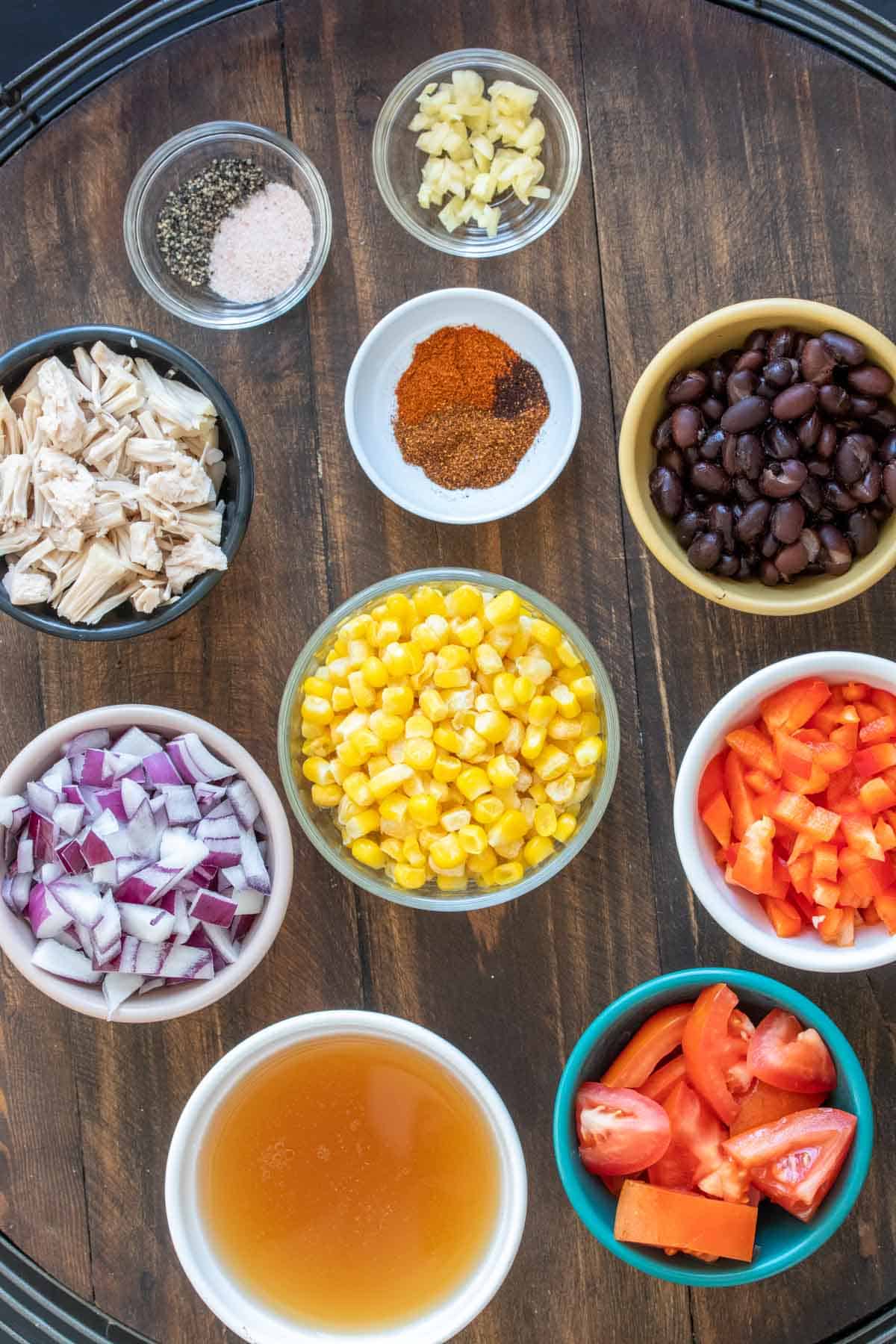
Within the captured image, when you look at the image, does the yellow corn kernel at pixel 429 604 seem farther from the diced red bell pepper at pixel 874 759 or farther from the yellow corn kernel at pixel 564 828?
the diced red bell pepper at pixel 874 759

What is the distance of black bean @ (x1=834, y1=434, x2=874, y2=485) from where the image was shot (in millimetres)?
1727

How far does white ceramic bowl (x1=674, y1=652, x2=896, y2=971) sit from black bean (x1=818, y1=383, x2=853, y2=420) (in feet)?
1.12

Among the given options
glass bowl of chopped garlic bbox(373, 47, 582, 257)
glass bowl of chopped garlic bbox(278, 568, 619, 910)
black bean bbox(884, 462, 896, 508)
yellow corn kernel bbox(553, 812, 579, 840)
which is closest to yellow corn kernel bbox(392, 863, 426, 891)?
glass bowl of chopped garlic bbox(278, 568, 619, 910)

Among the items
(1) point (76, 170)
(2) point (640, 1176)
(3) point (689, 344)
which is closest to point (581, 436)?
(3) point (689, 344)

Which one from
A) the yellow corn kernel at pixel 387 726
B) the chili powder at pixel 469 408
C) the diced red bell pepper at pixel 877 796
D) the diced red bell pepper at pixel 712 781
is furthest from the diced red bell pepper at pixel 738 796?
the chili powder at pixel 469 408

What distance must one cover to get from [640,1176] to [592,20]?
69.4 inches

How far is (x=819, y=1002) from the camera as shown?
1949mm

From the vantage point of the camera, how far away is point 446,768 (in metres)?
1.77

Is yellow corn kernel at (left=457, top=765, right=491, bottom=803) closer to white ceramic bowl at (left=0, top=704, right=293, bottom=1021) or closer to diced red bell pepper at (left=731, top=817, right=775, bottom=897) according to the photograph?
white ceramic bowl at (left=0, top=704, right=293, bottom=1021)

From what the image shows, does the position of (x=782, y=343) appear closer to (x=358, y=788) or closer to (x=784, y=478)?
(x=784, y=478)

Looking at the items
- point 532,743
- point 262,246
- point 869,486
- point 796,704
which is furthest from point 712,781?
point 262,246

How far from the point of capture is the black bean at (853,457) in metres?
1.73

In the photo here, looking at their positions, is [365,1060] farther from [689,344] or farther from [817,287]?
[817,287]

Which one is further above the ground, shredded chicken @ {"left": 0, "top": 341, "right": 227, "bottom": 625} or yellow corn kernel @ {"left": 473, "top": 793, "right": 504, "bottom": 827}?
shredded chicken @ {"left": 0, "top": 341, "right": 227, "bottom": 625}
